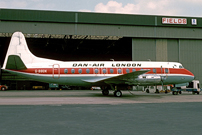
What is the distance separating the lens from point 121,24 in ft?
140

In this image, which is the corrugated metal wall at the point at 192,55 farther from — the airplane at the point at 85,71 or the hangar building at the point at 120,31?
the airplane at the point at 85,71

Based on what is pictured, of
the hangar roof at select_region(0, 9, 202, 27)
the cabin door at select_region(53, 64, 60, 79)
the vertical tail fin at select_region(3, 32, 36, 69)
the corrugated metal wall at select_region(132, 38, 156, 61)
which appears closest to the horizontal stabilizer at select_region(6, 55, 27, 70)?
the vertical tail fin at select_region(3, 32, 36, 69)

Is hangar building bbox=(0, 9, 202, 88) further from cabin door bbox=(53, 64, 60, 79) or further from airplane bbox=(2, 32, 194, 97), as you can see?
cabin door bbox=(53, 64, 60, 79)

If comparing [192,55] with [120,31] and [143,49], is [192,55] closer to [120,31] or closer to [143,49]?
[143,49]

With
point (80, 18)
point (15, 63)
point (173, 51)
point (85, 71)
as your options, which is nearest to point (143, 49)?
point (173, 51)

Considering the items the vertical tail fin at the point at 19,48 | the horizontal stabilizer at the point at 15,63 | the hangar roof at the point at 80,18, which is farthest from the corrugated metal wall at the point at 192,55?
the horizontal stabilizer at the point at 15,63

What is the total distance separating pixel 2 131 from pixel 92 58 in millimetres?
55093

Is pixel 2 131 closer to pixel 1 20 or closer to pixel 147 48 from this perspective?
pixel 1 20

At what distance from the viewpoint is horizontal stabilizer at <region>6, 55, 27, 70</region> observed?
2158cm

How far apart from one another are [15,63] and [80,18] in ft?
71.9

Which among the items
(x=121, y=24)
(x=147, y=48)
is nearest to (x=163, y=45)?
(x=147, y=48)

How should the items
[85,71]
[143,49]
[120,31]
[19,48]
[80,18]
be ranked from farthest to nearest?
[143,49], [120,31], [80,18], [19,48], [85,71]

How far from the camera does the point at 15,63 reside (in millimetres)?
22047

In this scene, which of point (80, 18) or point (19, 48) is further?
point (80, 18)
